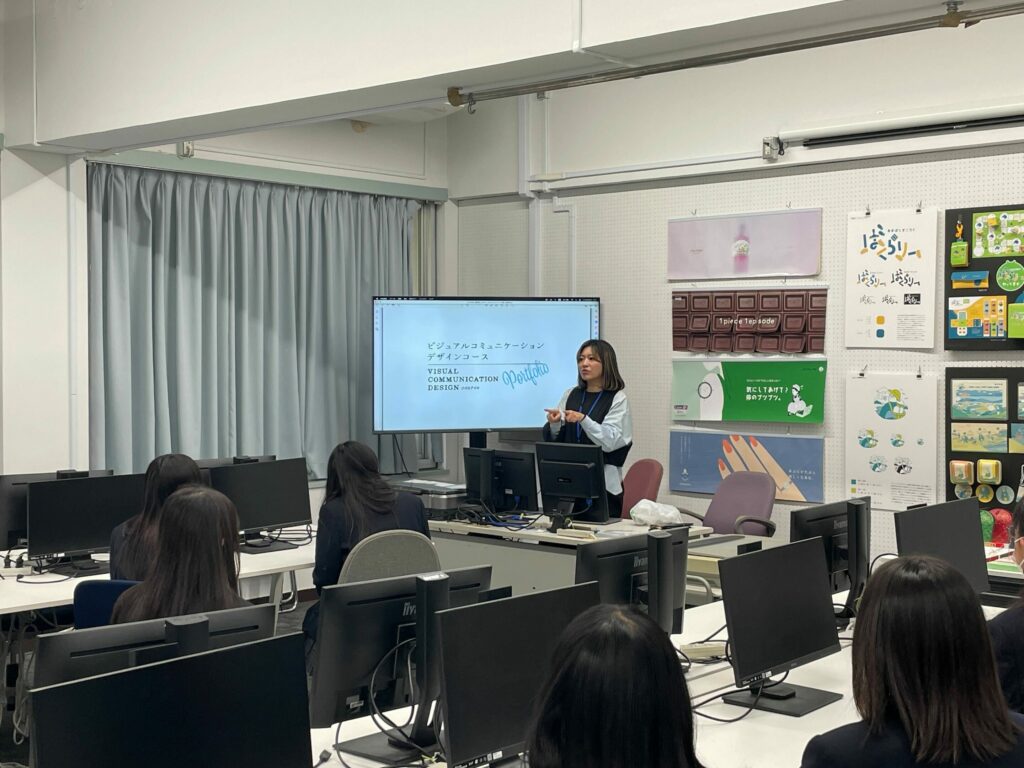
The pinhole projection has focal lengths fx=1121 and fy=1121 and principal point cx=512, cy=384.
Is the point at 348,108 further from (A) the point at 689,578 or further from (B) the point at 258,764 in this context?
(B) the point at 258,764

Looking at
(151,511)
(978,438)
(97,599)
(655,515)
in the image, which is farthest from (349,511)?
(978,438)

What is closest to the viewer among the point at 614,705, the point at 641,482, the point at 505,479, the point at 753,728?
the point at 614,705

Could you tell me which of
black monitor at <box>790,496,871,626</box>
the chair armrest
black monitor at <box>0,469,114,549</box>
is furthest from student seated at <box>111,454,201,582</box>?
the chair armrest

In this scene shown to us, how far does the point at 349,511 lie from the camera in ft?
13.9

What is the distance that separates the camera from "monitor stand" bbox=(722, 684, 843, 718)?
3.00 metres

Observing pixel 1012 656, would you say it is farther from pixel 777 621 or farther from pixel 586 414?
pixel 586 414

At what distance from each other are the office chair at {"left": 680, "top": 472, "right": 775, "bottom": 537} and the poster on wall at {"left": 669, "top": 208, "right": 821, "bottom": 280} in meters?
1.22

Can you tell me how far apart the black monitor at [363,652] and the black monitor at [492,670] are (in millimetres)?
277

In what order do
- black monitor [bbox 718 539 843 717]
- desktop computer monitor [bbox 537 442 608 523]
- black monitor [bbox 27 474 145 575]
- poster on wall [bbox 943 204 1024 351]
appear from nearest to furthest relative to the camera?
black monitor [bbox 718 539 843 717] → black monitor [bbox 27 474 145 575] → desktop computer monitor [bbox 537 442 608 523] → poster on wall [bbox 943 204 1024 351]

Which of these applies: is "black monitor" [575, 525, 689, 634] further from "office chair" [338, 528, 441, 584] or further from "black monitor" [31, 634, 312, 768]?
"black monitor" [31, 634, 312, 768]

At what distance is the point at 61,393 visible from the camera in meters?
5.79

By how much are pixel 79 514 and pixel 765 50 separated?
3.24 metres

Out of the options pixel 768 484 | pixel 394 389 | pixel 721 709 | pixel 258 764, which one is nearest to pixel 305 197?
pixel 394 389

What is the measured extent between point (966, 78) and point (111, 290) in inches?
182
